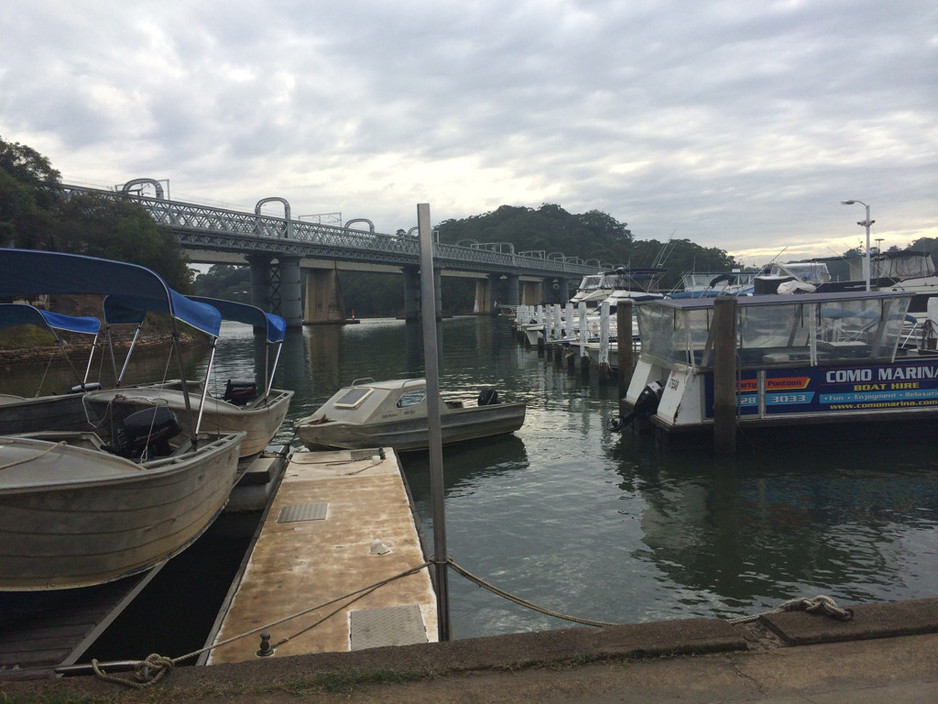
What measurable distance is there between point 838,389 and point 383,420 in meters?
9.40

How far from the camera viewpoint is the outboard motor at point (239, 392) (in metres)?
13.7

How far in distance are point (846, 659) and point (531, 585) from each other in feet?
14.9

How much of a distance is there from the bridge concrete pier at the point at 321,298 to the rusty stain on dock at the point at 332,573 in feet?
305

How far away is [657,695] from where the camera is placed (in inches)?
144

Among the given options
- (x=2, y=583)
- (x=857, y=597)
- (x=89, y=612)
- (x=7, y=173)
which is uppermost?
(x=7, y=173)

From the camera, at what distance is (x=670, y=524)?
10406 mm

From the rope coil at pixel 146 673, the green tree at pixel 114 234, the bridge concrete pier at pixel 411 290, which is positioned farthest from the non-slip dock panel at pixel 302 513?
the bridge concrete pier at pixel 411 290

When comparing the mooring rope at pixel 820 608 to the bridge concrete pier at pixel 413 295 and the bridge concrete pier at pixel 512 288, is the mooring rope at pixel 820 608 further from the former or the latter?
the bridge concrete pier at pixel 512 288

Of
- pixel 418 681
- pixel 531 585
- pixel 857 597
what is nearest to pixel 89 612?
pixel 418 681

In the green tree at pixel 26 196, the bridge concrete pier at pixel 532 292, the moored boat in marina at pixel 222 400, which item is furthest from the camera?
the bridge concrete pier at pixel 532 292

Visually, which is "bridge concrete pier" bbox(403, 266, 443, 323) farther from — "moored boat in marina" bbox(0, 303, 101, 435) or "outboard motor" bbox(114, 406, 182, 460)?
"outboard motor" bbox(114, 406, 182, 460)

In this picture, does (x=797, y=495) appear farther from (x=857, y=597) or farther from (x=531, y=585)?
(x=531, y=585)

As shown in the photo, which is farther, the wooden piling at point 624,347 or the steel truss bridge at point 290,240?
the steel truss bridge at point 290,240

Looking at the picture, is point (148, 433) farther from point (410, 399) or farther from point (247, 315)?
point (410, 399)
